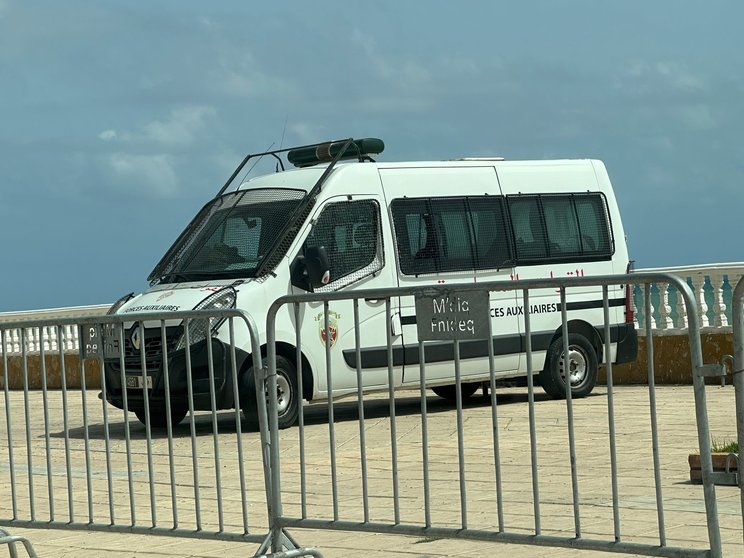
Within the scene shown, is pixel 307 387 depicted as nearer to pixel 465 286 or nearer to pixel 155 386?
Result: pixel 155 386

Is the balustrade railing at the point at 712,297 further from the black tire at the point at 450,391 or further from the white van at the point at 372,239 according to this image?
the black tire at the point at 450,391

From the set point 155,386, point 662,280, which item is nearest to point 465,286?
point 662,280

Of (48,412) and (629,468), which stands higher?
(48,412)

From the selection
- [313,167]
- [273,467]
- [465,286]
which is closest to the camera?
[465,286]

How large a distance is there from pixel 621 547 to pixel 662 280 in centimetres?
104

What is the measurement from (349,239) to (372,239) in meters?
0.25

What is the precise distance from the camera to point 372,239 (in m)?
14.3

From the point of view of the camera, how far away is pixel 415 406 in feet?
52.2

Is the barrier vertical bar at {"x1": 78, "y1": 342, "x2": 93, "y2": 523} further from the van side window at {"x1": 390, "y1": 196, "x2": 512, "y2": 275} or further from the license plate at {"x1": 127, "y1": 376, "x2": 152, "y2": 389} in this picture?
the van side window at {"x1": 390, "y1": 196, "x2": 512, "y2": 275}

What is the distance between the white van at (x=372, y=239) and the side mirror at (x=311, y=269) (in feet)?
0.04

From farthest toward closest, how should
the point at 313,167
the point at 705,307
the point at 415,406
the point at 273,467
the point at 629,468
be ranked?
the point at 705,307
the point at 415,406
the point at 313,167
the point at 629,468
the point at 273,467

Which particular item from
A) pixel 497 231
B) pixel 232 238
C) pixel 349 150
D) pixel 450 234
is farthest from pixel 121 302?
pixel 497 231

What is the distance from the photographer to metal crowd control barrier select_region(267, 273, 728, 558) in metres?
5.60

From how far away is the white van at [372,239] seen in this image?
A: 1355 cm
